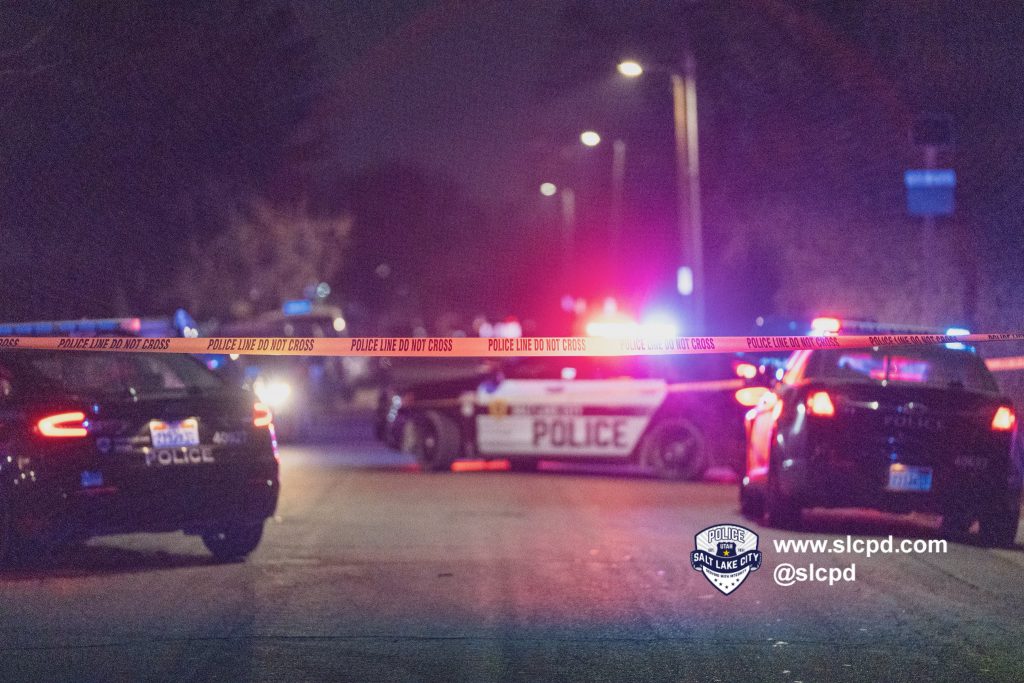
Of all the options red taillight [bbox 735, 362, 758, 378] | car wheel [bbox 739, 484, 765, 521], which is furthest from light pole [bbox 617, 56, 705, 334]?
car wheel [bbox 739, 484, 765, 521]

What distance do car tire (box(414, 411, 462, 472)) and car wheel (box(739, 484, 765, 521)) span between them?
6.00 m

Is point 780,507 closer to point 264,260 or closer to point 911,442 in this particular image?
point 911,442

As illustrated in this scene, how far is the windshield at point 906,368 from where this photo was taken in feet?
36.6

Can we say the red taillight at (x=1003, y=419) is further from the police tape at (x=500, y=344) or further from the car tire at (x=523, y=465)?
the car tire at (x=523, y=465)

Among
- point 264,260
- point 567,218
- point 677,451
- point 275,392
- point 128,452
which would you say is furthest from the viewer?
point 567,218

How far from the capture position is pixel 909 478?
429 inches

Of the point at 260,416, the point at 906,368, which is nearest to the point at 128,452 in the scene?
the point at 260,416

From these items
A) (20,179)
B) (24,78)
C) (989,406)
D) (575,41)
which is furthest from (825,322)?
(575,41)

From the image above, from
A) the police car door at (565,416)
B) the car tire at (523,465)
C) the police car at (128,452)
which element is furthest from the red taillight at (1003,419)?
the car tire at (523,465)

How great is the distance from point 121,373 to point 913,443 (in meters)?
5.58

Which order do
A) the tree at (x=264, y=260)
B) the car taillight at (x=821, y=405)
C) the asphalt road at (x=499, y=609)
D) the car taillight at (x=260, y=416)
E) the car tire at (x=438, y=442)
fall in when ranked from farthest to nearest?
the tree at (x=264, y=260)
the car tire at (x=438, y=442)
the car taillight at (x=821, y=405)
the car taillight at (x=260, y=416)
the asphalt road at (x=499, y=609)

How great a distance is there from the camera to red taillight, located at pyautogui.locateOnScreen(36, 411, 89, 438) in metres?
9.37

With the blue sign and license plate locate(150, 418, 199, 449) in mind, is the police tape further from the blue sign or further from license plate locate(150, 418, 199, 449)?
the blue sign

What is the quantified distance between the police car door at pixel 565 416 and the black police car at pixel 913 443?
5932 millimetres
